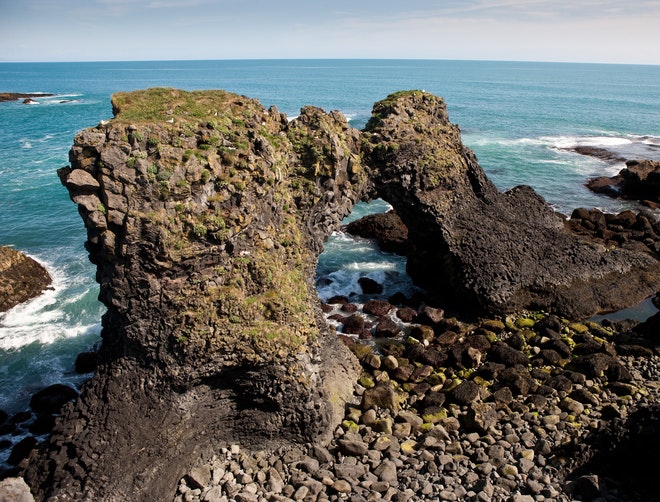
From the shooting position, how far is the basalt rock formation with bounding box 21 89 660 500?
1531 cm

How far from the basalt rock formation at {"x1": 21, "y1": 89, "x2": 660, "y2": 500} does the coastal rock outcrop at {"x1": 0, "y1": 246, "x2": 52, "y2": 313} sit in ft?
49.2

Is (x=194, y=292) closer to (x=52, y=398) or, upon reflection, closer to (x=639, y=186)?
(x=52, y=398)

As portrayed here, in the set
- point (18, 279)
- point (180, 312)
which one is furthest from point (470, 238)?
point (18, 279)

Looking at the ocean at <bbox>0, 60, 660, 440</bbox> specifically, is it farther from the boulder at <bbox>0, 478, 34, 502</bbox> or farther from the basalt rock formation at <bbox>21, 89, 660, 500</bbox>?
the basalt rock formation at <bbox>21, 89, 660, 500</bbox>

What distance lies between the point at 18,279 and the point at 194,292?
64.9 feet

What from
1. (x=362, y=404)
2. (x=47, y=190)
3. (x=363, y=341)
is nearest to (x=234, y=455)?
(x=362, y=404)

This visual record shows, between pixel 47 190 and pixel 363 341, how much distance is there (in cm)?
4027

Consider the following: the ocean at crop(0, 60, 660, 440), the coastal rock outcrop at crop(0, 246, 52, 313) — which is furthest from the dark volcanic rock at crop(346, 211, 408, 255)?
the coastal rock outcrop at crop(0, 246, 52, 313)

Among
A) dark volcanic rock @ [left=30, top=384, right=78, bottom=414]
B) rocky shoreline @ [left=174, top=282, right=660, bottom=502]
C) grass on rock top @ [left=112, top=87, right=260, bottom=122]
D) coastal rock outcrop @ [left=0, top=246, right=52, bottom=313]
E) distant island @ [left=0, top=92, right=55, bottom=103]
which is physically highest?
grass on rock top @ [left=112, top=87, right=260, bottom=122]

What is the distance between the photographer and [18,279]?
3002 centimetres

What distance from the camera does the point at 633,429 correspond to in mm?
16266

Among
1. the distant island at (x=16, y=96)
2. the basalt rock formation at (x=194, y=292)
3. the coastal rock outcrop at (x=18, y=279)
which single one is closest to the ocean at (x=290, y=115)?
the coastal rock outcrop at (x=18, y=279)

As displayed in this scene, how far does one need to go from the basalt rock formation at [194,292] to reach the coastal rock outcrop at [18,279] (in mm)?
14990

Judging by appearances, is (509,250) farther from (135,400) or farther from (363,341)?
(135,400)
